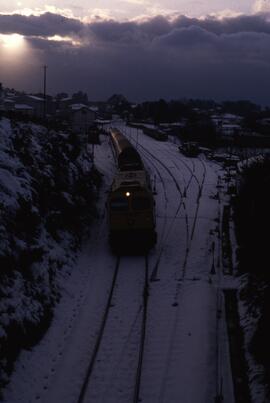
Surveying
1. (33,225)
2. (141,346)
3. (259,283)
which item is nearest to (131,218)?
(33,225)

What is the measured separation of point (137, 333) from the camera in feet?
43.2

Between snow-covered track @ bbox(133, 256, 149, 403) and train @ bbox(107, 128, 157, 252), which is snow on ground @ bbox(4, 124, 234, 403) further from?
train @ bbox(107, 128, 157, 252)

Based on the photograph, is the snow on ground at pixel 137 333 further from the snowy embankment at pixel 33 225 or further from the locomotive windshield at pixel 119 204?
the locomotive windshield at pixel 119 204

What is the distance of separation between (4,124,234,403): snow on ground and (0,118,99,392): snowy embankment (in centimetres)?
59

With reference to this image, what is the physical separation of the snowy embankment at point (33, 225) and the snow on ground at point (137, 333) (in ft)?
1.94

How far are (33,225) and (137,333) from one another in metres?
6.57

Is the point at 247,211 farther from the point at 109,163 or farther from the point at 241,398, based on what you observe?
the point at 109,163

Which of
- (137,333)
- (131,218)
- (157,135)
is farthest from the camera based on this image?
Answer: (157,135)

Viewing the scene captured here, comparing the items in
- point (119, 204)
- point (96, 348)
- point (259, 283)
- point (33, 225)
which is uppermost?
point (119, 204)

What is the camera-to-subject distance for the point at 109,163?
145 feet

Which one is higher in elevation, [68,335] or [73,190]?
[73,190]

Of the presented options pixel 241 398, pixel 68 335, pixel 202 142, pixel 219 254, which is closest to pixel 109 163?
pixel 219 254

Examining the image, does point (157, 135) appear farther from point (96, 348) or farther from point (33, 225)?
point (96, 348)

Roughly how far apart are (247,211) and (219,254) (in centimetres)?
418
